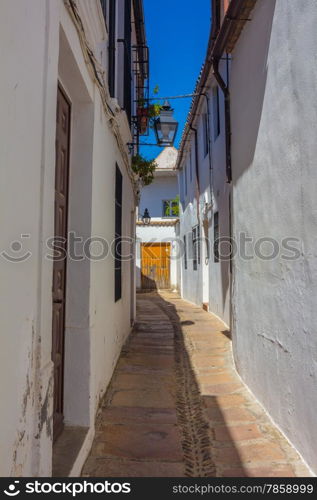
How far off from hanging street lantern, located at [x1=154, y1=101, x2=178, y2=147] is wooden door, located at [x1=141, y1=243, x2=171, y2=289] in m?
11.0

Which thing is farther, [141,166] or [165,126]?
[141,166]

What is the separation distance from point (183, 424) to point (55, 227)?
2.01 metres

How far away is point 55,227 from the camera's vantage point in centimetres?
290

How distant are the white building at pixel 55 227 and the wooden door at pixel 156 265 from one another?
1278 centimetres

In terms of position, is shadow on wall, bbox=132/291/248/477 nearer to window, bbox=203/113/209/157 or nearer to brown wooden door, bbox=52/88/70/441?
brown wooden door, bbox=52/88/70/441

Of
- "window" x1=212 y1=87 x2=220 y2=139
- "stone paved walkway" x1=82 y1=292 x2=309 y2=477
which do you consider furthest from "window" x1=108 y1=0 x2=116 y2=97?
"window" x1=212 y1=87 x2=220 y2=139

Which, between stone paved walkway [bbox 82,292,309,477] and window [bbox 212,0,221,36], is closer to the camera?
stone paved walkway [bbox 82,292,309,477]

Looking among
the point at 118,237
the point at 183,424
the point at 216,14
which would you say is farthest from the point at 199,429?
the point at 216,14

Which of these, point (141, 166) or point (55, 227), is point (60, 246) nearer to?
point (55, 227)

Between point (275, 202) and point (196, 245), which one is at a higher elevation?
point (196, 245)

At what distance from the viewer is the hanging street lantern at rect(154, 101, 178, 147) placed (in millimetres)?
6691

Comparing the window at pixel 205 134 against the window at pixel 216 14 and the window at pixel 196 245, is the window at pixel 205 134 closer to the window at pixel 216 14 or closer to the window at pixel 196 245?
the window at pixel 196 245
